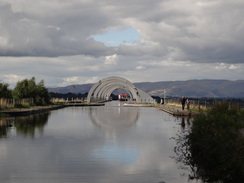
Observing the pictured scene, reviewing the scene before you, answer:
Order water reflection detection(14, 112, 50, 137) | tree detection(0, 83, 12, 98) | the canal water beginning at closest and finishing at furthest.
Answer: the canal water
water reflection detection(14, 112, 50, 137)
tree detection(0, 83, 12, 98)

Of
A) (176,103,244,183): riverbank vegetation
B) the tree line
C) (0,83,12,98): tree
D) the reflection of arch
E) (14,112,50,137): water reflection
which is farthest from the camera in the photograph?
the tree line

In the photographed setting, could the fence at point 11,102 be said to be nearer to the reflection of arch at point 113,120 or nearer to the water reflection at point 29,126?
the reflection of arch at point 113,120

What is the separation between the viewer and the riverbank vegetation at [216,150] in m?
8.98

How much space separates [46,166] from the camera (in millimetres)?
11484

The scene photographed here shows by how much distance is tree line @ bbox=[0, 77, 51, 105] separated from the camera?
4784 centimetres

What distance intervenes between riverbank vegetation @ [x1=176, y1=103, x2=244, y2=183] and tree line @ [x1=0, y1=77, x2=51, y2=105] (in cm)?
3248

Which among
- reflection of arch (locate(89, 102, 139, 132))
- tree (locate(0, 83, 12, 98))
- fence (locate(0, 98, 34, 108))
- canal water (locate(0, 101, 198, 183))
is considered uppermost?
tree (locate(0, 83, 12, 98))

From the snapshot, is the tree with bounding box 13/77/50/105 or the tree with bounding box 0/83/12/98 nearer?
the tree with bounding box 0/83/12/98

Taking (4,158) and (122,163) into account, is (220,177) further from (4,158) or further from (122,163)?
(4,158)

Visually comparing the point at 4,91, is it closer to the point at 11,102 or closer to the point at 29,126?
the point at 11,102

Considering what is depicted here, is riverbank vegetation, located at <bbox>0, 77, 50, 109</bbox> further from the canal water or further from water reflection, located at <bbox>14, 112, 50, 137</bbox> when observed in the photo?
the canal water

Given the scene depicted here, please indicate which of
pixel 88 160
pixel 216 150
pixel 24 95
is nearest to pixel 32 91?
pixel 24 95

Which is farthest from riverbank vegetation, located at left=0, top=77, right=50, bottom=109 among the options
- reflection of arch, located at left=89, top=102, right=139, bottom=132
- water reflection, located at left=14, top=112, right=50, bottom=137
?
water reflection, located at left=14, top=112, right=50, bottom=137

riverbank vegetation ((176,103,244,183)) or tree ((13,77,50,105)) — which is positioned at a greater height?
tree ((13,77,50,105))
